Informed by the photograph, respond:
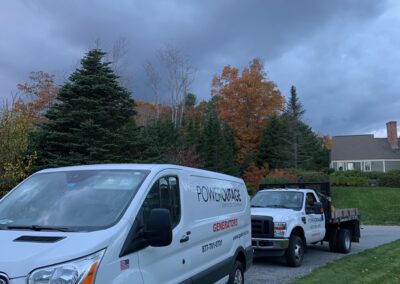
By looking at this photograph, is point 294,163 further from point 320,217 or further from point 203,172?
point 203,172

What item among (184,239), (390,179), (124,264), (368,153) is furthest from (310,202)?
(368,153)

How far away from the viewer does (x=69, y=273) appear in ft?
12.1

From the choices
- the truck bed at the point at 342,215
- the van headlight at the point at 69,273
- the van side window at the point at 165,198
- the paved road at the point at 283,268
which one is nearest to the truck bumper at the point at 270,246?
the paved road at the point at 283,268

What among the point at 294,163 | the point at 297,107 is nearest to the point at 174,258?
the point at 294,163

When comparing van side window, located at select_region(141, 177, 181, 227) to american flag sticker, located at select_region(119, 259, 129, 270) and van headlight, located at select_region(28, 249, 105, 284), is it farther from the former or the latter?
van headlight, located at select_region(28, 249, 105, 284)

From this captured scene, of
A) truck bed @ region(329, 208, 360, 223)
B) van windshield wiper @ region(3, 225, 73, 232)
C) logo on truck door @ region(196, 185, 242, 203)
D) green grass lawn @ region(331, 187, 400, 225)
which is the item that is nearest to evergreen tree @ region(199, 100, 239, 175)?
green grass lawn @ region(331, 187, 400, 225)

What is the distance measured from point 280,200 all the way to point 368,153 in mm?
64660

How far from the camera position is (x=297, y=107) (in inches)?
2778

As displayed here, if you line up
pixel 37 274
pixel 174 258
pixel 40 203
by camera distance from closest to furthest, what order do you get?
pixel 37 274 < pixel 40 203 < pixel 174 258

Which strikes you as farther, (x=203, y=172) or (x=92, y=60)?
(x=92, y=60)

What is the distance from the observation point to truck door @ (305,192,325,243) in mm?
13139

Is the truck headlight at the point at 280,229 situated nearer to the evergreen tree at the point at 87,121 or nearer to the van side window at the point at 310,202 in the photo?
the van side window at the point at 310,202

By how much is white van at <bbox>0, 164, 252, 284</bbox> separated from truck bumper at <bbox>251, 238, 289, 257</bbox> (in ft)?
17.0

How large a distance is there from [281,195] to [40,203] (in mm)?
9817
